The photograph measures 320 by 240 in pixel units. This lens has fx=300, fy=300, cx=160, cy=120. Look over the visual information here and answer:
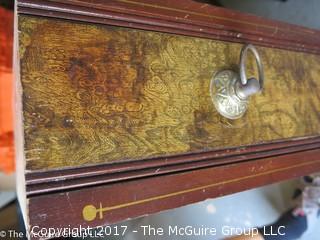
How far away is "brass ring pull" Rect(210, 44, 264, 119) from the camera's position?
572 millimetres

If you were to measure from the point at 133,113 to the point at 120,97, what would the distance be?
33 mm

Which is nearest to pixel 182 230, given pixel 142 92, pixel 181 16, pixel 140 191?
pixel 140 191

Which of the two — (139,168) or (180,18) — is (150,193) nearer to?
(139,168)

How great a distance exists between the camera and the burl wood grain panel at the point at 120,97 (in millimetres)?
413

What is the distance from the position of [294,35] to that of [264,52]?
0.13 meters

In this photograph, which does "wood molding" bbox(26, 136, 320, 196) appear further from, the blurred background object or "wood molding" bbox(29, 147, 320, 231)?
the blurred background object

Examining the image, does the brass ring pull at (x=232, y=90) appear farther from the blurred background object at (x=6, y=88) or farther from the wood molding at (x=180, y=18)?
the blurred background object at (x=6, y=88)

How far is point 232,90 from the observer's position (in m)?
0.59

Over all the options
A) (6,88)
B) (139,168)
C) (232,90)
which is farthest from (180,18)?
(6,88)

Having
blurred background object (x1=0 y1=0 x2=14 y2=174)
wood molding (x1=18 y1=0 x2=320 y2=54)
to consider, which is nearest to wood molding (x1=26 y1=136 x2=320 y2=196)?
wood molding (x1=18 y1=0 x2=320 y2=54)

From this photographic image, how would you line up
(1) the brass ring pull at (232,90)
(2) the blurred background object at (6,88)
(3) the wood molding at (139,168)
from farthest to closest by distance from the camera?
(2) the blurred background object at (6,88), (1) the brass ring pull at (232,90), (3) the wood molding at (139,168)

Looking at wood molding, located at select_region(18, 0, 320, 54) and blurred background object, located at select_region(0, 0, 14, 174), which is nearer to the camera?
wood molding, located at select_region(18, 0, 320, 54)

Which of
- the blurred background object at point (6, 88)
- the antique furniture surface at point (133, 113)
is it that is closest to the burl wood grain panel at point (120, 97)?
the antique furniture surface at point (133, 113)

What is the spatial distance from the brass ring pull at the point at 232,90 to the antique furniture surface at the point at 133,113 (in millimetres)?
14
